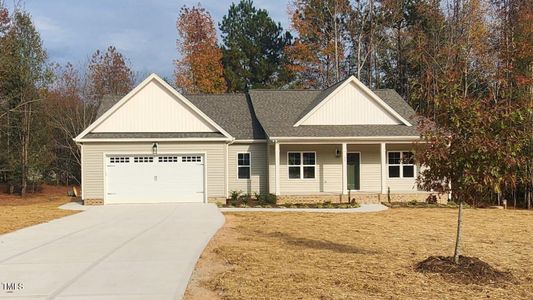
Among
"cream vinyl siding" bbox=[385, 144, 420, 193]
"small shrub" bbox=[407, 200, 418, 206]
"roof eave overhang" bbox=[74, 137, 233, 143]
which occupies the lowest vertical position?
"small shrub" bbox=[407, 200, 418, 206]

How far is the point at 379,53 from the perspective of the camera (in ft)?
132

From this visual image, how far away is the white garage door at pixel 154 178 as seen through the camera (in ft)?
68.1

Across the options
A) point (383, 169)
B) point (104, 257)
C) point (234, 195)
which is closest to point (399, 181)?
point (383, 169)

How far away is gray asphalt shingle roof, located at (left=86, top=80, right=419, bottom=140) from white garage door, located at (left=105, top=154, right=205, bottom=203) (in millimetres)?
1059

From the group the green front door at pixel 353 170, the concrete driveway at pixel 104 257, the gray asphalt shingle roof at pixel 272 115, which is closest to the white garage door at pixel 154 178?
the gray asphalt shingle roof at pixel 272 115

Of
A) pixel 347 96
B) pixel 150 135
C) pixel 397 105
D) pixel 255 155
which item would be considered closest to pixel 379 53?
pixel 397 105

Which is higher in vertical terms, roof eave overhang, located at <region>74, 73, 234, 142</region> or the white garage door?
roof eave overhang, located at <region>74, 73, 234, 142</region>

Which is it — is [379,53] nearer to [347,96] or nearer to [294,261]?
[347,96]

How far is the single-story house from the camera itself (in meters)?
20.8

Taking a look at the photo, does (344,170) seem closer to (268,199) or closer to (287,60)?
(268,199)

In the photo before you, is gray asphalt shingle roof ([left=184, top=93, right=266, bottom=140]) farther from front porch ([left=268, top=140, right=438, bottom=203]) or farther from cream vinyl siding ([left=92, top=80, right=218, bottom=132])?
cream vinyl siding ([left=92, top=80, right=218, bottom=132])

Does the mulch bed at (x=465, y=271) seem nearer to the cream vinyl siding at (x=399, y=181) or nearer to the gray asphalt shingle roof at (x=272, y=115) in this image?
the gray asphalt shingle roof at (x=272, y=115)

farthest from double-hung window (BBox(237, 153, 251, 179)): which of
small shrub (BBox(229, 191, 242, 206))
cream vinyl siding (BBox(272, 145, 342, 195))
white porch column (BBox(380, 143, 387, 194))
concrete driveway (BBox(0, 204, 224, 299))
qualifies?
concrete driveway (BBox(0, 204, 224, 299))

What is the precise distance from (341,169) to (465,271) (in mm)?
15413
